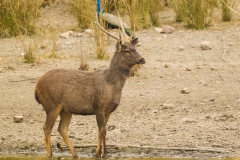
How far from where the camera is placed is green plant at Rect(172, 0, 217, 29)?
16.5 m

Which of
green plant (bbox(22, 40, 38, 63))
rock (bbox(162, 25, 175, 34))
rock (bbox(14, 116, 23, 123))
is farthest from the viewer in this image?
rock (bbox(162, 25, 175, 34))

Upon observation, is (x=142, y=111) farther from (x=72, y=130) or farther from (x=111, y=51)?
(x=111, y=51)

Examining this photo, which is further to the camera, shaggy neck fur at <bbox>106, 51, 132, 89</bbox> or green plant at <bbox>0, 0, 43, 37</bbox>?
green plant at <bbox>0, 0, 43, 37</bbox>

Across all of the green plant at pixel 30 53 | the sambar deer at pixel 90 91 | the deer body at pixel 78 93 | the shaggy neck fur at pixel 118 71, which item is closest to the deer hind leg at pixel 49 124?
the sambar deer at pixel 90 91

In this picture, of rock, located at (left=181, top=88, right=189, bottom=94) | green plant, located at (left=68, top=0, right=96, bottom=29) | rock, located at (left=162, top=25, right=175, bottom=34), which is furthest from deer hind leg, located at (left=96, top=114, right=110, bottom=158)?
rock, located at (left=162, top=25, right=175, bottom=34)

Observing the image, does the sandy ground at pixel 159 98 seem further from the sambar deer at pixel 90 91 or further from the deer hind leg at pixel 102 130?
the sambar deer at pixel 90 91

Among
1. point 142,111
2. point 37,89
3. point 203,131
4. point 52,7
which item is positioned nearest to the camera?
point 37,89

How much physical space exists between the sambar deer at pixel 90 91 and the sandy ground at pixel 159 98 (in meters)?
0.77

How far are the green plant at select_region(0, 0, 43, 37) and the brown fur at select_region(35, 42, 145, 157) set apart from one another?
6087mm

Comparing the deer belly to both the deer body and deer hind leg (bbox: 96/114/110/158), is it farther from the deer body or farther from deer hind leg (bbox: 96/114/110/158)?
deer hind leg (bbox: 96/114/110/158)

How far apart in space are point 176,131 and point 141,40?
16.7ft

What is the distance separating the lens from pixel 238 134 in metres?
11.1

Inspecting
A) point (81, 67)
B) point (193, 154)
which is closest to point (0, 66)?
point (81, 67)

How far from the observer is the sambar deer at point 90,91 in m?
10.3
